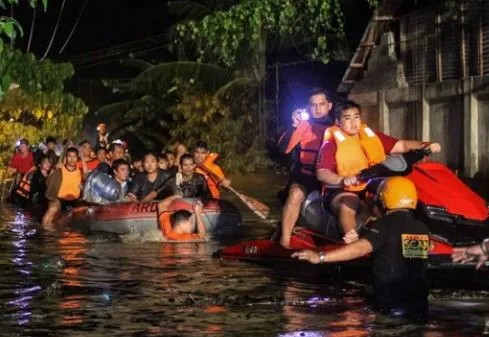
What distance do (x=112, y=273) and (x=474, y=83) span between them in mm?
7909

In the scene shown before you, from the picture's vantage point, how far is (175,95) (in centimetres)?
3438

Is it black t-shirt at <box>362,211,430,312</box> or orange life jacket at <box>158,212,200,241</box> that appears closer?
black t-shirt at <box>362,211,430,312</box>

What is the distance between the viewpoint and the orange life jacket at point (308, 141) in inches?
514

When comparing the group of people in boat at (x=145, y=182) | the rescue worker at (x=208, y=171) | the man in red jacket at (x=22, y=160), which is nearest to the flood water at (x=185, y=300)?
the group of people in boat at (x=145, y=182)

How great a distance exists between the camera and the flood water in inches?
391

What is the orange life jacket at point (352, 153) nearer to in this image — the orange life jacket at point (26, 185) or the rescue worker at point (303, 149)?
the rescue worker at point (303, 149)

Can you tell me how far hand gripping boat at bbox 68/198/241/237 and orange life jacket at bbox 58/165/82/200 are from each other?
227 cm

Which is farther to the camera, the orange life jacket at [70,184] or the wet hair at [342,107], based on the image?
the orange life jacket at [70,184]

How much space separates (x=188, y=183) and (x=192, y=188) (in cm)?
12

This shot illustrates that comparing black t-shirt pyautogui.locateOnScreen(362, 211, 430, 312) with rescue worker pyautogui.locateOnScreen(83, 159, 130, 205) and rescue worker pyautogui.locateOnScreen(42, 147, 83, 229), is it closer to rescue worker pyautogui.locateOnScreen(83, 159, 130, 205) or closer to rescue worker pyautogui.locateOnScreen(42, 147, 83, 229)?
rescue worker pyautogui.locateOnScreen(83, 159, 130, 205)

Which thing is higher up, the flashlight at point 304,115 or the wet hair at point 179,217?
the flashlight at point 304,115

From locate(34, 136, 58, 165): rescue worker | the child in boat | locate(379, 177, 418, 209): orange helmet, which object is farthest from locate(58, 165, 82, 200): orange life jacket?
locate(379, 177, 418, 209): orange helmet

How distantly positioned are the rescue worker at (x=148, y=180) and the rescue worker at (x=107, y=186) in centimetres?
61

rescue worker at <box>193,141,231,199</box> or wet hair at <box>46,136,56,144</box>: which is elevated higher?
wet hair at <box>46,136,56,144</box>
